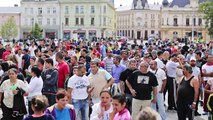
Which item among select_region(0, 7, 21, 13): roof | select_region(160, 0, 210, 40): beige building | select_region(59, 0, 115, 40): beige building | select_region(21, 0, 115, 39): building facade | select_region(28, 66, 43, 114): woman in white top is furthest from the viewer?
select_region(160, 0, 210, 40): beige building

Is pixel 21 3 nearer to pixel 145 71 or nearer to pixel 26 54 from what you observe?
pixel 26 54

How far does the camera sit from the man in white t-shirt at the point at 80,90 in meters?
10.4

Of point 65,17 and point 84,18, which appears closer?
point 84,18

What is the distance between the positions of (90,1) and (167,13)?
32961 millimetres

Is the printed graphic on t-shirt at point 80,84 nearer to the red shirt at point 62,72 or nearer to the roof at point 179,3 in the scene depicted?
the red shirt at point 62,72

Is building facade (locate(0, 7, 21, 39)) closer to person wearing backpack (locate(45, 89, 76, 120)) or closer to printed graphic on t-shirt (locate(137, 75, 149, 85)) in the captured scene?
printed graphic on t-shirt (locate(137, 75, 149, 85))

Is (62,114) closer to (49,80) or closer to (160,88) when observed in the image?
(49,80)

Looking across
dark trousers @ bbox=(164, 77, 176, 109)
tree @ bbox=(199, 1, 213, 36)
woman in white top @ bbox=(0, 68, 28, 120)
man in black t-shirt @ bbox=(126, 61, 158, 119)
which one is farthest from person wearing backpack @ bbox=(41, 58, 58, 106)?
tree @ bbox=(199, 1, 213, 36)

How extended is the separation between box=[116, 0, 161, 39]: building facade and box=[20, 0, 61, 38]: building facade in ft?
144

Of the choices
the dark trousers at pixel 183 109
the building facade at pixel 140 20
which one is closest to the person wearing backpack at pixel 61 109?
the dark trousers at pixel 183 109

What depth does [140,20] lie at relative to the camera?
147 m

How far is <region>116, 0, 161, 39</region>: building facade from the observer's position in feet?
480

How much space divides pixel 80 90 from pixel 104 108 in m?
2.77

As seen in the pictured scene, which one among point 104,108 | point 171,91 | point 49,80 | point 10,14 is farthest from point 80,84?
point 10,14
